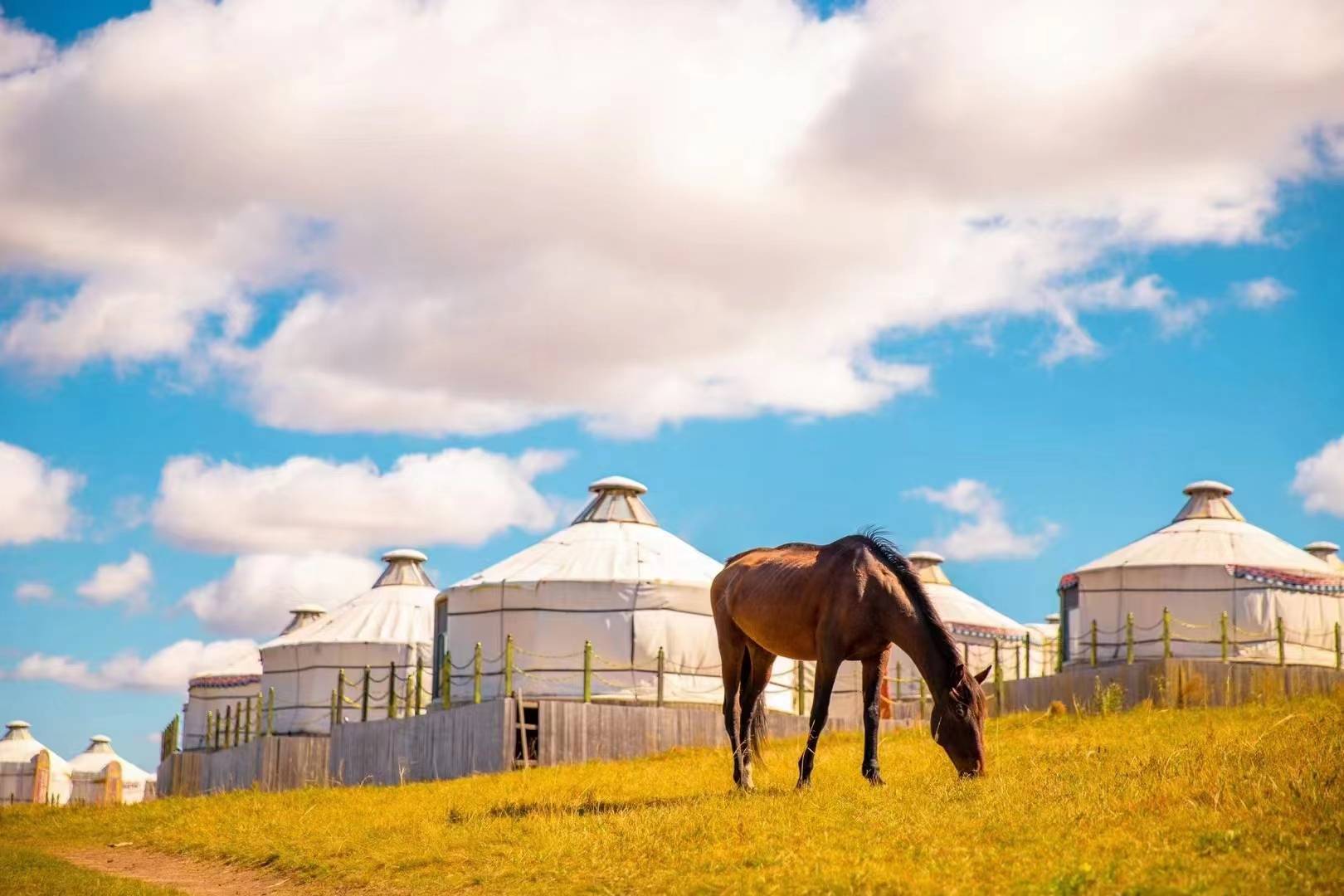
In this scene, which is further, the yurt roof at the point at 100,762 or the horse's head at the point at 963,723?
the yurt roof at the point at 100,762

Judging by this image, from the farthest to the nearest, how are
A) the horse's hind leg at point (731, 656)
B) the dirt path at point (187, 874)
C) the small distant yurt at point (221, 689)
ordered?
the small distant yurt at point (221, 689), the horse's hind leg at point (731, 656), the dirt path at point (187, 874)

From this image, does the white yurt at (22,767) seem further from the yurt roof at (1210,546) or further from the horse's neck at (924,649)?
the horse's neck at (924,649)

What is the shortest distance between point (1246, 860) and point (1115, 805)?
157 cm

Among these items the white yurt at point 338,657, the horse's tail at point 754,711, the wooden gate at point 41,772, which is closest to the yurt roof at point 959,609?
the white yurt at point 338,657

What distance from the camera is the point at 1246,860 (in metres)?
7.89

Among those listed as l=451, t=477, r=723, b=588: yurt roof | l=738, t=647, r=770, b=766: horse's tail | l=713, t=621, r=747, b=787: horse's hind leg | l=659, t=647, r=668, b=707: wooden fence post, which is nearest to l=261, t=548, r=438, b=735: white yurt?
l=451, t=477, r=723, b=588: yurt roof

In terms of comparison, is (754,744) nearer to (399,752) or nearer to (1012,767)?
(1012,767)

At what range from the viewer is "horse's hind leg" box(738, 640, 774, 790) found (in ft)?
45.2

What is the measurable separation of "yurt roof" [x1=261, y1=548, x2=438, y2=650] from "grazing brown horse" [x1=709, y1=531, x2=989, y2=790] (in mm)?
29946

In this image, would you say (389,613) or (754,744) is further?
(389,613)

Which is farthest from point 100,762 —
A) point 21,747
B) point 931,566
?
point 931,566

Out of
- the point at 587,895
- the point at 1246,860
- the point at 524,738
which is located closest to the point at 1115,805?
the point at 1246,860

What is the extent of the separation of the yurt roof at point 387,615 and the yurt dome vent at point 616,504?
9.30 meters

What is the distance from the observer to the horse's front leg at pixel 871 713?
1245 centimetres
